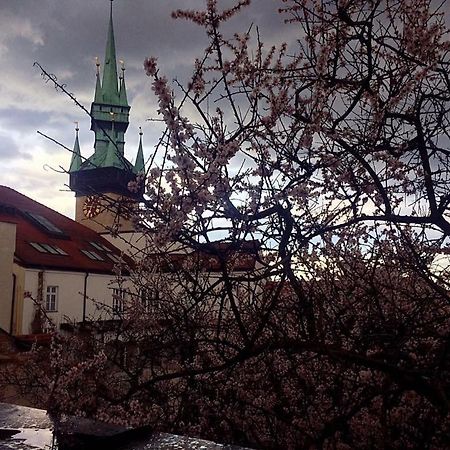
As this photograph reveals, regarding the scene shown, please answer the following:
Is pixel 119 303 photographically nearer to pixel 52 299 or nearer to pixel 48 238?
pixel 52 299

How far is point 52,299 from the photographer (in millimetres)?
23000

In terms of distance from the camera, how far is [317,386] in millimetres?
3793

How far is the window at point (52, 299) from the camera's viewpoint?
74.6 feet

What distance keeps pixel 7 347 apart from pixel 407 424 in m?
14.2

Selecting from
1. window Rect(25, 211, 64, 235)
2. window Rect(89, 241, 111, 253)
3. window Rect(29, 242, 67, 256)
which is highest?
window Rect(25, 211, 64, 235)

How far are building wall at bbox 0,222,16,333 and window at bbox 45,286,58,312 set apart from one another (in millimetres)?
2349

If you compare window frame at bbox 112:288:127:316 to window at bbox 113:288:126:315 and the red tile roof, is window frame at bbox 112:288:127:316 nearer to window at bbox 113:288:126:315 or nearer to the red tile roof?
window at bbox 113:288:126:315

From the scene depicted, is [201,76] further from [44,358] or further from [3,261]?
[3,261]

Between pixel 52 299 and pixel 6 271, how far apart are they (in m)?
3.13

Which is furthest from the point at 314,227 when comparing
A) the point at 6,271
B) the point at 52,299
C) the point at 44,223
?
the point at 44,223

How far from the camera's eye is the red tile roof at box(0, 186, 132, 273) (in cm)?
2264

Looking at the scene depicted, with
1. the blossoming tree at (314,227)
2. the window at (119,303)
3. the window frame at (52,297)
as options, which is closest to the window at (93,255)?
the window frame at (52,297)

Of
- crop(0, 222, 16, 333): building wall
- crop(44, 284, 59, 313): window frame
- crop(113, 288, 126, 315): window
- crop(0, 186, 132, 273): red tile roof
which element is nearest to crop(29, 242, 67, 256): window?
crop(0, 186, 132, 273): red tile roof

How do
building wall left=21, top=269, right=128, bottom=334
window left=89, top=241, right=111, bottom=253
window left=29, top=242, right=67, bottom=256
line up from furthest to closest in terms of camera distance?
1. window left=89, top=241, right=111, bottom=253
2. window left=29, top=242, right=67, bottom=256
3. building wall left=21, top=269, right=128, bottom=334
